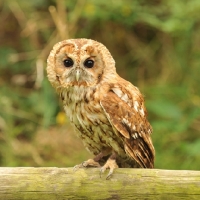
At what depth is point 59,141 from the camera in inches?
159

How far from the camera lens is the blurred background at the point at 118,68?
12.1 feet

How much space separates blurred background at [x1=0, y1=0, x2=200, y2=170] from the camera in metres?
3.69

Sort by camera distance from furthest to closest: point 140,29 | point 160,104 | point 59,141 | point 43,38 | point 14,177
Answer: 1. point 140,29
2. point 43,38
3. point 59,141
4. point 160,104
5. point 14,177

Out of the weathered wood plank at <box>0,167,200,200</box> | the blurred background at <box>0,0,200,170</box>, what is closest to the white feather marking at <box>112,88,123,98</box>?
the weathered wood plank at <box>0,167,200,200</box>

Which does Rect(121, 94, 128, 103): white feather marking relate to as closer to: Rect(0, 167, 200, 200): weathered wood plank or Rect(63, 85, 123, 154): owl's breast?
Rect(63, 85, 123, 154): owl's breast

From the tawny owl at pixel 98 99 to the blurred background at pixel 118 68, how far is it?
95cm

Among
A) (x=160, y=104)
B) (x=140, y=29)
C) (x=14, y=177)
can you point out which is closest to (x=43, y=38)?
(x=140, y=29)

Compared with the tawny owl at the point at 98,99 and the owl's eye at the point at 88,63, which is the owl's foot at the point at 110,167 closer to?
the tawny owl at the point at 98,99

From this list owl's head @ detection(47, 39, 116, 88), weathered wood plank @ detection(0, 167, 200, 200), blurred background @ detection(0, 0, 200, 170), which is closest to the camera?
weathered wood plank @ detection(0, 167, 200, 200)

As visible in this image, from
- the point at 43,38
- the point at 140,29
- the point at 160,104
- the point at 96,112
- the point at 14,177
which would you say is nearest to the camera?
the point at 14,177

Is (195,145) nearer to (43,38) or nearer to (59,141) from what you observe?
(59,141)

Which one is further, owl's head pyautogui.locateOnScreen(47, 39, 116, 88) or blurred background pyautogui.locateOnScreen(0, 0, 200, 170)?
blurred background pyautogui.locateOnScreen(0, 0, 200, 170)

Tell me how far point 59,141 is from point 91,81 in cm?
180

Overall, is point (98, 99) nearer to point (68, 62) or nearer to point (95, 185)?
point (68, 62)
